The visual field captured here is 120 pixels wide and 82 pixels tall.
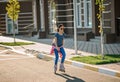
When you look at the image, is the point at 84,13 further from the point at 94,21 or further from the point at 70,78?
the point at 70,78

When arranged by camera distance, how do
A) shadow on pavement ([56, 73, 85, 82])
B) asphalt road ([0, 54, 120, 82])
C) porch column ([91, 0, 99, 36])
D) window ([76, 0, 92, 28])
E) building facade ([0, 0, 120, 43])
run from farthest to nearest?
window ([76, 0, 92, 28]) < porch column ([91, 0, 99, 36]) < building facade ([0, 0, 120, 43]) < asphalt road ([0, 54, 120, 82]) < shadow on pavement ([56, 73, 85, 82])

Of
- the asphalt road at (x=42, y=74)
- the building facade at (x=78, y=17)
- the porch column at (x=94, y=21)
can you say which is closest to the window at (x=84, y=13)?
the building facade at (x=78, y=17)

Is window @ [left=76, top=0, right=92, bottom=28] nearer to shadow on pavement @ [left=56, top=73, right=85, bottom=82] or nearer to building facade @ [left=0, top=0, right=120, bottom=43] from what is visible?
building facade @ [left=0, top=0, right=120, bottom=43]

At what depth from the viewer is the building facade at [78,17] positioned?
22438 mm

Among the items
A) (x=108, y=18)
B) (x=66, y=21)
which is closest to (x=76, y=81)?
(x=108, y=18)

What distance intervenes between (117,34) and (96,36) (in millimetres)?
A: 2819

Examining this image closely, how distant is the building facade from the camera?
73.6 ft

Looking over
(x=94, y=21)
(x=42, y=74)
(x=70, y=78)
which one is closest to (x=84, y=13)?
(x=94, y=21)

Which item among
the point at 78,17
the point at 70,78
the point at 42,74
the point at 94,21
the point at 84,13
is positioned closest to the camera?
the point at 70,78

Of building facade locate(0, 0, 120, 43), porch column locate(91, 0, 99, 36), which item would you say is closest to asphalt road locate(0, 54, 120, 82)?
building facade locate(0, 0, 120, 43)

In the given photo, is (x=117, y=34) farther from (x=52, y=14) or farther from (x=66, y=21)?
(x=52, y=14)

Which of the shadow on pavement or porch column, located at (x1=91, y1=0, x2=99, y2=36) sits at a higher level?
porch column, located at (x1=91, y1=0, x2=99, y2=36)

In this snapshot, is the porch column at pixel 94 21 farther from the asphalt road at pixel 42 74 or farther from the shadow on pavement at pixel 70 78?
the shadow on pavement at pixel 70 78

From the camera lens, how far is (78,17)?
28.6 m
